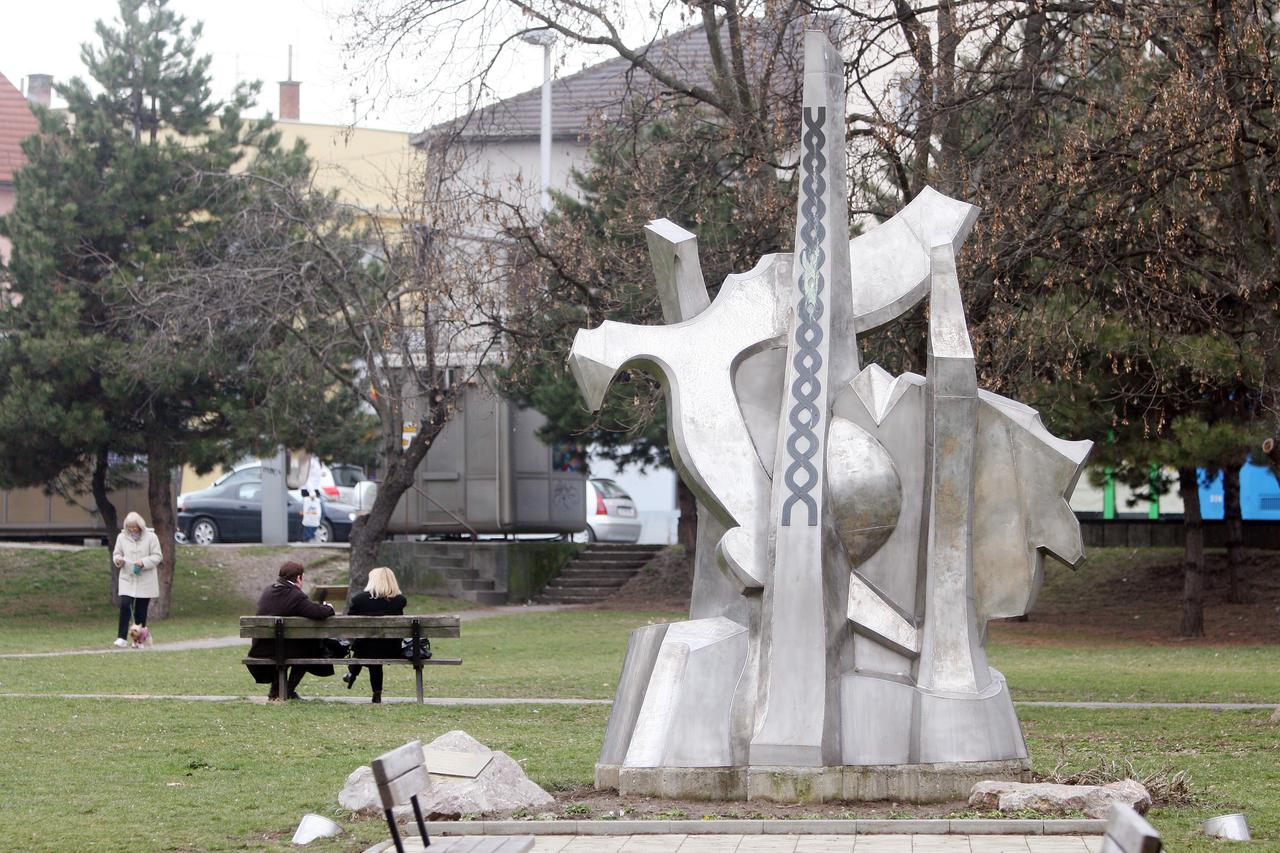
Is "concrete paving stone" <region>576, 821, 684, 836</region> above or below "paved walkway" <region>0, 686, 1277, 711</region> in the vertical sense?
above

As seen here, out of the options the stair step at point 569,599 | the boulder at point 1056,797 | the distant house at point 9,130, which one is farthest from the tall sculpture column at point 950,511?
the distant house at point 9,130

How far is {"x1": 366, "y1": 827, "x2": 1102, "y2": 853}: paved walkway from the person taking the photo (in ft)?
27.4

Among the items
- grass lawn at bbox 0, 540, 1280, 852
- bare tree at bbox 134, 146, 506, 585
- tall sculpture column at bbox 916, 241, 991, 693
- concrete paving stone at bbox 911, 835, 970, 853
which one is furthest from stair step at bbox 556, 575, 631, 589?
concrete paving stone at bbox 911, 835, 970, 853

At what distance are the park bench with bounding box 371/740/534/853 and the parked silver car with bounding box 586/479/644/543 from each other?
1189 inches

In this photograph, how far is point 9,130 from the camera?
48.8 metres

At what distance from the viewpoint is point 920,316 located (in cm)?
1731

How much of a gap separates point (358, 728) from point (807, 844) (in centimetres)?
598

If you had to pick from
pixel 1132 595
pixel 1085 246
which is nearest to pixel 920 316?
pixel 1085 246

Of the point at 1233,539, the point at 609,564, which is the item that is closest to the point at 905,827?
the point at 1233,539

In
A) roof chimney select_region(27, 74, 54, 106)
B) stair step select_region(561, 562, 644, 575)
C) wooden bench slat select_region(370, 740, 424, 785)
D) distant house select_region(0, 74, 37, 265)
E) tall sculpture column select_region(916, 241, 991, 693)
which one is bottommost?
stair step select_region(561, 562, 644, 575)

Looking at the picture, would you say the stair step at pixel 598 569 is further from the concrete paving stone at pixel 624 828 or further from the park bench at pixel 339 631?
the concrete paving stone at pixel 624 828

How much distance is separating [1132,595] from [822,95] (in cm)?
2246

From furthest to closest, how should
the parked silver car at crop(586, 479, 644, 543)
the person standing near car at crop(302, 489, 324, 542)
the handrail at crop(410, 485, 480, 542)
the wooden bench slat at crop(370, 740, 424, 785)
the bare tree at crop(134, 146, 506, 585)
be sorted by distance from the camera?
1. the person standing near car at crop(302, 489, 324, 542)
2. the parked silver car at crop(586, 479, 644, 543)
3. the handrail at crop(410, 485, 480, 542)
4. the bare tree at crop(134, 146, 506, 585)
5. the wooden bench slat at crop(370, 740, 424, 785)

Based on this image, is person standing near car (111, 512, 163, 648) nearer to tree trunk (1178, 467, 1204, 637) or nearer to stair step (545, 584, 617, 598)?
stair step (545, 584, 617, 598)
